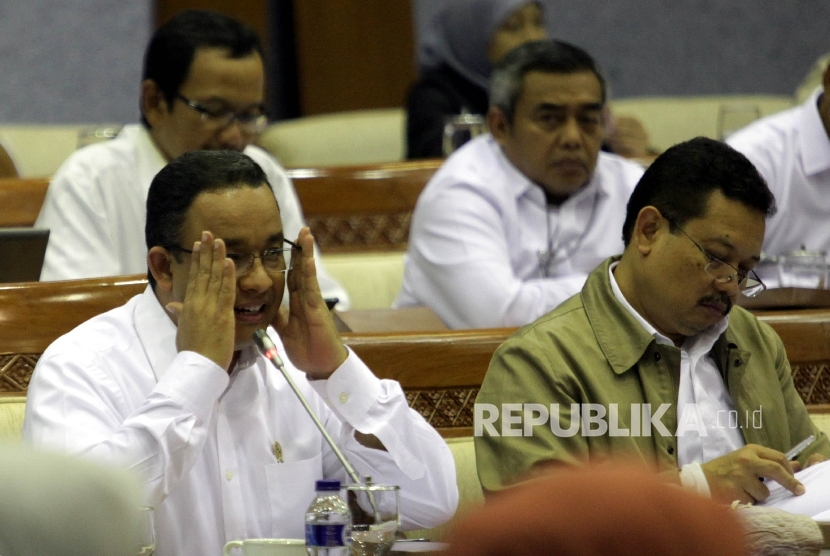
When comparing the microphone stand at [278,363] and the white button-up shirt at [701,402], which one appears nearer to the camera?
the microphone stand at [278,363]

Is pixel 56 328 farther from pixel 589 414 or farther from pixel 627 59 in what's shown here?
pixel 627 59

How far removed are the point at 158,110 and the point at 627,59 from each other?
3847mm

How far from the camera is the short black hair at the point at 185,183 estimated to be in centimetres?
207

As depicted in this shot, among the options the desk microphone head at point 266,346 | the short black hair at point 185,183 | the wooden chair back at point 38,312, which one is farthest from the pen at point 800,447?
the wooden chair back at point 38,312

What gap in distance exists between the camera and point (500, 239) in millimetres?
3430

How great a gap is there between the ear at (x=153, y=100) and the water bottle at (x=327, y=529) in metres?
1.94

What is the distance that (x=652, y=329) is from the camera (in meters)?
2.21

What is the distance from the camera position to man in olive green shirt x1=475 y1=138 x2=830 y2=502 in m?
2.08

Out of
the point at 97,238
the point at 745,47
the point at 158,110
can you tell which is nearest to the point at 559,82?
the point at 158,110

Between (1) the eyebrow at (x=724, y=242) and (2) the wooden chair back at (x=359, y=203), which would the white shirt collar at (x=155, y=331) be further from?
(2) the wooden chair back at (x=359, y=203)

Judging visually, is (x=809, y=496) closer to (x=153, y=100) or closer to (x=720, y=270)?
(x=720, y=270)

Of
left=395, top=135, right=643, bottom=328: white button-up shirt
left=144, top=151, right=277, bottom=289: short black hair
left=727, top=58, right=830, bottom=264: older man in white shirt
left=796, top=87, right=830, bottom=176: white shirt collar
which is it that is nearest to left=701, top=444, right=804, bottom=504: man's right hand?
left=144, top=151, right=277, bottom=289: short black hair

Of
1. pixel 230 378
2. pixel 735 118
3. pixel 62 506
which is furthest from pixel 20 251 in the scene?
pixel 735 118

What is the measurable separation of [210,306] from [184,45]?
158cm
